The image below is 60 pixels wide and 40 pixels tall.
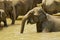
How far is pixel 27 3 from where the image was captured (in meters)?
6.96

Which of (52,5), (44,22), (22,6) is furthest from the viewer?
(22,6)

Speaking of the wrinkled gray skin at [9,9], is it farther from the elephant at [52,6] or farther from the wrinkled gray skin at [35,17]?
the wrinkled gray skin at [35,17]

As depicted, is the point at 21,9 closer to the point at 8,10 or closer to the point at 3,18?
the point at 8,10

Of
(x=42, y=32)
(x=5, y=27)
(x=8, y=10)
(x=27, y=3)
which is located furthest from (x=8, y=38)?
(x=27, y=3)

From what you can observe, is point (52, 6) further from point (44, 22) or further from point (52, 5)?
point (44, 22)

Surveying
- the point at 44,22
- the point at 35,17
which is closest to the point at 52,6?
the point at 44,22

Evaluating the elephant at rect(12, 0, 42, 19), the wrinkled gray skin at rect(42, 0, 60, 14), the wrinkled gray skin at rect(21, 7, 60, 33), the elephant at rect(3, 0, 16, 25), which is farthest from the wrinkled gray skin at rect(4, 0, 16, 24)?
the wrinkled gray skin at rect(21, 7, 60, 33)

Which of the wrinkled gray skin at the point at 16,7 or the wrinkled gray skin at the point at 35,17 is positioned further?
the wrinkled gray skin at the point at 16,7

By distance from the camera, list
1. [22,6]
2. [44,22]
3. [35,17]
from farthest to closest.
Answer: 1. [22,6]
2. [44,22]
3. [35,17]

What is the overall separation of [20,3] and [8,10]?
46 centimetres

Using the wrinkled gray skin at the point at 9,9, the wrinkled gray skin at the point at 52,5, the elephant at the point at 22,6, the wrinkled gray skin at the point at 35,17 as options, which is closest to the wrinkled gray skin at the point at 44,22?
the wrinkled gray skin at the point at 35,17

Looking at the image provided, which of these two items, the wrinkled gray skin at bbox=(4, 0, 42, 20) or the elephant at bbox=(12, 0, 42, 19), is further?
the elephant at bbox=(12, 0, 42, 19)

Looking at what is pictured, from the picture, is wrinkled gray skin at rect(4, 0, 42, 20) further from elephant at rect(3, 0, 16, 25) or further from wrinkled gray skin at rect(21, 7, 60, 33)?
wrinkled gray skin at rect(21, 7, 60, 33)

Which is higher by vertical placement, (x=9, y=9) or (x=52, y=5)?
(x=52, y=5)
